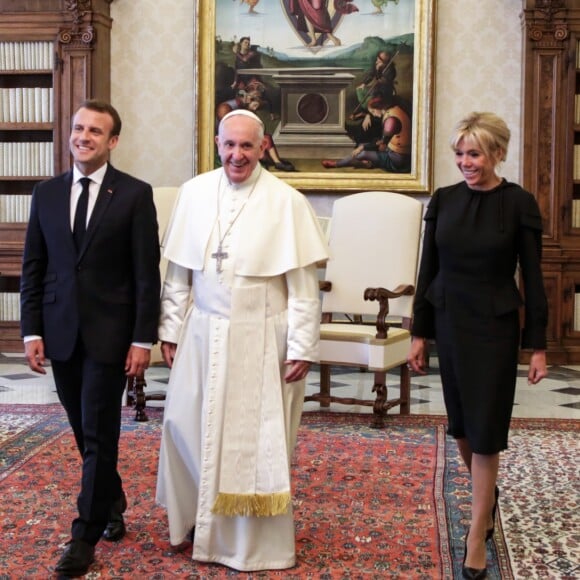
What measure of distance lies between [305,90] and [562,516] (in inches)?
211

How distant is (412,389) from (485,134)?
13.9 feet

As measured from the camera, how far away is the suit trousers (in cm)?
326

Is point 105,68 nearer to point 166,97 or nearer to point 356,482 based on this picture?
point 166,97

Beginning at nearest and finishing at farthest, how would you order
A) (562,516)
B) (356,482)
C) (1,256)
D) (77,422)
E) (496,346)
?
(496,346)
(77,422)
(562,516)
(356,482)
(1,256)

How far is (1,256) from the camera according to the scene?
334 inches

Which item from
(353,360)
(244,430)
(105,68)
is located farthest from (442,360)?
(105,68)

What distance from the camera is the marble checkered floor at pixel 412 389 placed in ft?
20.9

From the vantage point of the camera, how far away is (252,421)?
3338mm

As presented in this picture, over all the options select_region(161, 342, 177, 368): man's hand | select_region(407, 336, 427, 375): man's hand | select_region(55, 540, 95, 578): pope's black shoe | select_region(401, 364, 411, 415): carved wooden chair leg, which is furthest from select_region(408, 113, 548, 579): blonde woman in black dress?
select_region(401, 364, 411, 415): carved wooden chair leg

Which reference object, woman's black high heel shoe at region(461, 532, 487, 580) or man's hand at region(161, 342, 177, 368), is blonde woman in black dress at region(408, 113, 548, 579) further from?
man's hand at region(161, 342, 177, 368)

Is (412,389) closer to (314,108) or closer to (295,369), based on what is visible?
(314,108)

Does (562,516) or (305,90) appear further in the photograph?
(305,90)

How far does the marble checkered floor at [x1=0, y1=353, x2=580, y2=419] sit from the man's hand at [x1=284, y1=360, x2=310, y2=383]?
3003mm

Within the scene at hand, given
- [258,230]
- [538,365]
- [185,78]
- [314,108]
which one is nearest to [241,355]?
[258,230]
